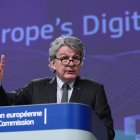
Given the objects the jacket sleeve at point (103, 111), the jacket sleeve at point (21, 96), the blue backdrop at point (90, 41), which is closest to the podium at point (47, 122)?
the jacket sleeve at point (103, 111)

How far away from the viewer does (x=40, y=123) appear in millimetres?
1057

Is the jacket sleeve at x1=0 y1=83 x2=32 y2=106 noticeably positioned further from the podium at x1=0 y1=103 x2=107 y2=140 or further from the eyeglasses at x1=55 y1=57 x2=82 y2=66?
the podium at x1=0 y1=103 x2=107 y2=140

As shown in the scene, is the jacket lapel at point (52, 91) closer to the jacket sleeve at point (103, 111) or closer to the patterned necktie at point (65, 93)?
the patterned necktie at point (65, 93)

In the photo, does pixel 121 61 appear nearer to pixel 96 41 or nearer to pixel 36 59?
pixel 96 41

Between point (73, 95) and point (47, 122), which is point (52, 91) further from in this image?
point (47, 122)

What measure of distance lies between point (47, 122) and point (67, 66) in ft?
1.44

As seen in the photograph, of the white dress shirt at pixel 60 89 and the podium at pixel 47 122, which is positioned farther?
the white dress shirt at pixel 60 89

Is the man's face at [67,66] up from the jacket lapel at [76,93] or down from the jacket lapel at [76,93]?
up

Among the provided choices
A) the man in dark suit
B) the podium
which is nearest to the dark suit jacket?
the man in dark suit

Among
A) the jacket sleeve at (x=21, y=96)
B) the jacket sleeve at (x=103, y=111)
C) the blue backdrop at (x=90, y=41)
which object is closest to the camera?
the jacket sleeve at (x=103, y=111)

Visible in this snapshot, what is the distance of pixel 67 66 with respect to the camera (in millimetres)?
1469

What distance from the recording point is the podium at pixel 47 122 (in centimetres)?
104

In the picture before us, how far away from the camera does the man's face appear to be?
146 centimetres

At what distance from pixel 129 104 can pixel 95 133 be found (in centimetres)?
126
